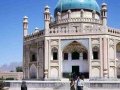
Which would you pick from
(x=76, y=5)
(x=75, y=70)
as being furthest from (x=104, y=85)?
(x=76, y=5)

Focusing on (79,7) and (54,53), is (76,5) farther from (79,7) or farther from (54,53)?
(54,53)

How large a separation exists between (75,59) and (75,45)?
45.3 inches

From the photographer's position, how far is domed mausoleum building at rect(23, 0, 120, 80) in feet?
73.8

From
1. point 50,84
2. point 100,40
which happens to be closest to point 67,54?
point 100,40

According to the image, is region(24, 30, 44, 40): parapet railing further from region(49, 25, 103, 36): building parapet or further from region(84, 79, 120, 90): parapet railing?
region(84, 79, 120, 90): parapet railing

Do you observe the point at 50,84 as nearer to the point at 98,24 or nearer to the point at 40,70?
the point at 40,70

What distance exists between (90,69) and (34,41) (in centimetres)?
553

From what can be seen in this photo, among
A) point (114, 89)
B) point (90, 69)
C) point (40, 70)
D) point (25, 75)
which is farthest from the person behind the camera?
point (25, 75)

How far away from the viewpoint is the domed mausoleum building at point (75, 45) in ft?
73.8

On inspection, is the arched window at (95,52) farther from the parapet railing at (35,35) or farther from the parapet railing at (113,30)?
the parapet railing at (35,35)

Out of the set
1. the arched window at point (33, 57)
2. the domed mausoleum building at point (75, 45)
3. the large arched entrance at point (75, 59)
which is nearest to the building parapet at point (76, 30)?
the domed mausoleum building at point (75, 45)

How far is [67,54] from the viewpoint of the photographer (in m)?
24.6

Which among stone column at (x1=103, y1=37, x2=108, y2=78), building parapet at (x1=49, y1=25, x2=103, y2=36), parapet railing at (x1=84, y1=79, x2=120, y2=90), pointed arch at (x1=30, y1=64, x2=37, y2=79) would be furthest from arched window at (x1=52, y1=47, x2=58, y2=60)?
parapet railing at (x1=84, y1=79, x2=120, y2=90)

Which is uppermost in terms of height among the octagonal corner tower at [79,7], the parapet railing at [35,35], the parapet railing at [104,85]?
the octagonal corner tower at [79,7]
